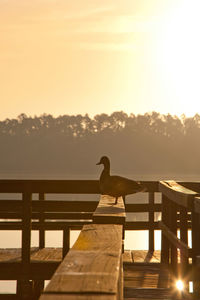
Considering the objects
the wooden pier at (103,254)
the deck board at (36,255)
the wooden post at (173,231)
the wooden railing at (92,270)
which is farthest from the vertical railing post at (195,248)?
the deck board at (36,255)

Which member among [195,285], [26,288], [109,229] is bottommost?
[26,288]

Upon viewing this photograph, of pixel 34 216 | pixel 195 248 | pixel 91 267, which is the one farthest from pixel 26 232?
pixel 91 267

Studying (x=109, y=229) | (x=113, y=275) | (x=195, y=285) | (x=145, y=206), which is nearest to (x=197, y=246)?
(x=195, y=285)

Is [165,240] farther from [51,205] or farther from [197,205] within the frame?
[197,205]

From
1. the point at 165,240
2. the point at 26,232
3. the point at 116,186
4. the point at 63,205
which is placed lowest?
the point at 165,240

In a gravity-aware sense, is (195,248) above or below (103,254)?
below

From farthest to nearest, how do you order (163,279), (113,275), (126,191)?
(126,191)
(163,279)
(113,275)

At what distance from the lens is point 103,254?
4051 millimetres

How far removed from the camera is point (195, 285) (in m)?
7.76

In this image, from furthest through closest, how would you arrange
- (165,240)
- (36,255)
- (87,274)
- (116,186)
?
1. (36,255)
2. (165,240)
3. (116,186)
4. (87,274)

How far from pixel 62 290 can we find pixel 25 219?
833cm

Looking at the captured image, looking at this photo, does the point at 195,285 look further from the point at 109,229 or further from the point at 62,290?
the point at 62,290

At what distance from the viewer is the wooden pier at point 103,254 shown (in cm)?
332

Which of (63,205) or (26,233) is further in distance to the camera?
(63,205)
